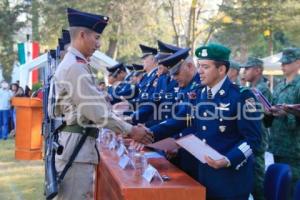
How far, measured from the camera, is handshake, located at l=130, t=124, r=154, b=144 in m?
4.13

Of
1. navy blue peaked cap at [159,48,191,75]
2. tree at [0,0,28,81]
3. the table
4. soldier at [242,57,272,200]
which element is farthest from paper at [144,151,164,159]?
tree at [0,0,28,81]

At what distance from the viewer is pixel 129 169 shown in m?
3.73

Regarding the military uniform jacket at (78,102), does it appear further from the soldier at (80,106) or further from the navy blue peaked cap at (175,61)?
the navy blue peaked cap at (175,61)

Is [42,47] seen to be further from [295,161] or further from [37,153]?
[295,161]

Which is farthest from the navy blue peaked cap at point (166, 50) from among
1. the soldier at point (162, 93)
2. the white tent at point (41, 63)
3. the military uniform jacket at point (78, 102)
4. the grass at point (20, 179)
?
the white tent at point (41, 63)

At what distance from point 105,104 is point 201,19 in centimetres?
1975

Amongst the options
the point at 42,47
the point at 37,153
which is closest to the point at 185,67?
the point at 37,153

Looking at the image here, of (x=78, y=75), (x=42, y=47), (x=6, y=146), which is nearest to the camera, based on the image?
(x=78, y=75)

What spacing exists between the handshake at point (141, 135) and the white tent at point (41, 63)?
9.64 meters

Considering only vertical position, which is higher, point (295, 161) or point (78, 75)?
point (78, 75)

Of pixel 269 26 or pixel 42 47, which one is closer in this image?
pixel 269 26

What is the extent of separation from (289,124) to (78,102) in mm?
2311

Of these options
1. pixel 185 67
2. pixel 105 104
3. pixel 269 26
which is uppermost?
pixel 269 26

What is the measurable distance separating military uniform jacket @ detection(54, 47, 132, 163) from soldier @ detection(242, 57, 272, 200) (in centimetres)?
179
